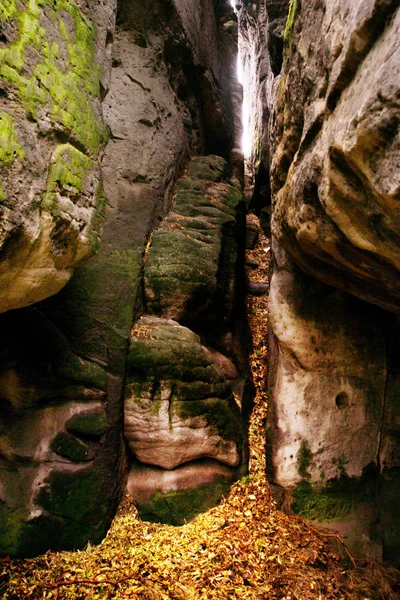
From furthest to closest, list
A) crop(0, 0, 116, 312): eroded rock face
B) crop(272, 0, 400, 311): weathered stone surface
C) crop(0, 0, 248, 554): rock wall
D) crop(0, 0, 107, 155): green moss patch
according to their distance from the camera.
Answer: crop(0, 0, 248, 554): rock wall < crop(0, 0, 107, 155): green moss patch < crop(0, 0, 116, 312): eroded rock face < crop(272, 0, 400, 311): weathered stone surface

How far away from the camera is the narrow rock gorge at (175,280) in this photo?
250cm

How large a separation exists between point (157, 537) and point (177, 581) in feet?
2.12

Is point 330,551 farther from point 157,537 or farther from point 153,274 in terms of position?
point 153,274

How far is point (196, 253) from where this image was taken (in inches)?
224

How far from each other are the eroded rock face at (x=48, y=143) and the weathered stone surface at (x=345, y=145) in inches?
74.2

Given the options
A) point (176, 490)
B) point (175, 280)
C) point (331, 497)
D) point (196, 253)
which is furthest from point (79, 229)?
point (331, 497)

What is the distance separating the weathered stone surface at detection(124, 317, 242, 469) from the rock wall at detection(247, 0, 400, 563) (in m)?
0.85

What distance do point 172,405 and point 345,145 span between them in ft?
11.6

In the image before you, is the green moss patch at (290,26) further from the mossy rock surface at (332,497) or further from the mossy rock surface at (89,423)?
the mossy rock surface at (332,497)

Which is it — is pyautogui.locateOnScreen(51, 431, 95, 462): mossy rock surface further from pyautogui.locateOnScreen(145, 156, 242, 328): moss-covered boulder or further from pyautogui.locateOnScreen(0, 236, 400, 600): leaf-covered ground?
pyautogui.locateOnScreen(145, 156, 242, 328): moss-covered boulder

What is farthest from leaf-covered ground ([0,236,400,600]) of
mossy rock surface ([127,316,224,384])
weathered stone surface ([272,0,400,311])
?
weathered stone surface ([272,0,400,311])

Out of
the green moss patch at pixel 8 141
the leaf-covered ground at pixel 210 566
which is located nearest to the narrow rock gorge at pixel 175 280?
the green moss patch at pixel 8 141

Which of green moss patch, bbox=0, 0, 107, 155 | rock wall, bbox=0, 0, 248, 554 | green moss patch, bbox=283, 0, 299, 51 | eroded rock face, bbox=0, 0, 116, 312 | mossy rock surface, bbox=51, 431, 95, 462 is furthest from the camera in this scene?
mossy rock surface, bbox=51, 431, 95, 462

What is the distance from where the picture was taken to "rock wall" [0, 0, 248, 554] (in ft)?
8.87
